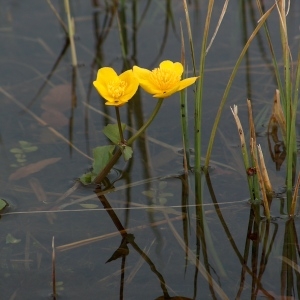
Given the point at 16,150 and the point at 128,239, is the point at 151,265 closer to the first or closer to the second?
the point at 128,239

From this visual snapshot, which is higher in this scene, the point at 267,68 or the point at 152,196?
the point at 267,68

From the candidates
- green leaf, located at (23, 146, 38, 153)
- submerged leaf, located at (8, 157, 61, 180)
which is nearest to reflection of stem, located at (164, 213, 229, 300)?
submerged leaf, located at (8, 157, 61, 180)

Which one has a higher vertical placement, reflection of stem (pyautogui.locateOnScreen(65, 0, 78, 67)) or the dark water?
reflection of stem (pyautogui.locateOnScreen(65, 0, 78, 67))

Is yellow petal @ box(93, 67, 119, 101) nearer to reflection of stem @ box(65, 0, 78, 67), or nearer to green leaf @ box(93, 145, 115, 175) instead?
green leaf @ box(93, 145, 115, 175)

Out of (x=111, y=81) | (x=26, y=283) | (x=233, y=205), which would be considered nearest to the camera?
(x=26, y=283)

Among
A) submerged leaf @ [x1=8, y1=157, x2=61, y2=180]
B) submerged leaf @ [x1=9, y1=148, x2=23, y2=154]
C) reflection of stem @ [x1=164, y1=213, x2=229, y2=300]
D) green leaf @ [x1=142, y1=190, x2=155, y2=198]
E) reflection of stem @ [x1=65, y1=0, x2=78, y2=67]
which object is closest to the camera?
reflection of stem @ [x1=164, y1=213, x2=229, y2=300]

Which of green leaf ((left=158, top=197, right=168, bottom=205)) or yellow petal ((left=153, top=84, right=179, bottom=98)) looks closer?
yellow petal ((left=153, top=84, right=179, bottom=98))

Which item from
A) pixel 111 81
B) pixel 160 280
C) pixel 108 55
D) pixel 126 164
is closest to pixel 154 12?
pixel 108 55

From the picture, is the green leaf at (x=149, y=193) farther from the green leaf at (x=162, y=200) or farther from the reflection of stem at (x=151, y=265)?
the reflection of stem at (x=151, y=265)

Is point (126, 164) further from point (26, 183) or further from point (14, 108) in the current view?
point (14, 108)
